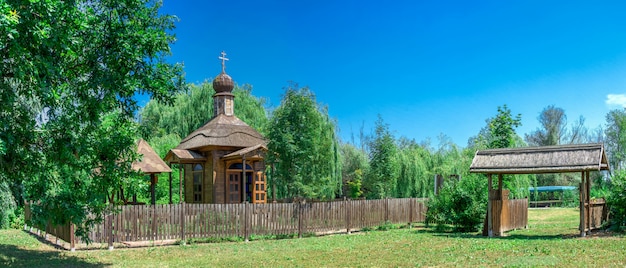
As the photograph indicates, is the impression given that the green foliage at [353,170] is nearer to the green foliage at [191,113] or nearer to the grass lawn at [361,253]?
the green foliage at [191,113]

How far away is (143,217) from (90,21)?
7535mm

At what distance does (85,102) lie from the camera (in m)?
12.4

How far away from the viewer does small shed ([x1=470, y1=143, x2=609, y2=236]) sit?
58.9 ft

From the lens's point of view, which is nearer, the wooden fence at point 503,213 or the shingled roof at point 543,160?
the shingled roof at point 543,160

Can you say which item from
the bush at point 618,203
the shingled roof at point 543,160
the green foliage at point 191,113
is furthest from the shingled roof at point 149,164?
the bush at point 618,203

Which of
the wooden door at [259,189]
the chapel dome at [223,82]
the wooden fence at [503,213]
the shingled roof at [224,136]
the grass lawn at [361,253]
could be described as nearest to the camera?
the grass lawn at [361,253]

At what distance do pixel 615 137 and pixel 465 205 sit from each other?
43366mm

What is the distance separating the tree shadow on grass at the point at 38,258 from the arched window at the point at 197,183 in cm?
1037

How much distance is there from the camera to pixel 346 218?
71.7ft

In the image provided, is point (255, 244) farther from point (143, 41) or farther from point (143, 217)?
point (143, 41)

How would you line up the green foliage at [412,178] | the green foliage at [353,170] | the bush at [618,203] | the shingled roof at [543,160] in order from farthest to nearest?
the green foliage at [353,170] < the green foliage at [412,178] < the bush at [618,203] < the shingled roof at [543,160]

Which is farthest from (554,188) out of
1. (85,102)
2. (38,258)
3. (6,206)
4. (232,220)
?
(85,102)

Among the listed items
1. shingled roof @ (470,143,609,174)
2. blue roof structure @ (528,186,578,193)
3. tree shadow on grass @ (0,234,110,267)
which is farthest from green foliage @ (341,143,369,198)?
tree shadow on grass @ (0,234,110,267)

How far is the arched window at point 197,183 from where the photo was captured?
88.9 ft
